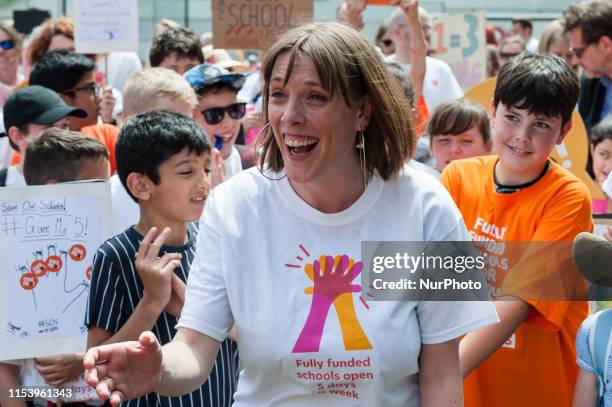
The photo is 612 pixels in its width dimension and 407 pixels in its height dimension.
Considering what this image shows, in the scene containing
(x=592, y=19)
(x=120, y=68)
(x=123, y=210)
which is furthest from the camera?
(x=120, y=68)

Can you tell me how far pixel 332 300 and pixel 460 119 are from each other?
8.83ft

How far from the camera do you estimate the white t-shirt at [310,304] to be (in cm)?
225

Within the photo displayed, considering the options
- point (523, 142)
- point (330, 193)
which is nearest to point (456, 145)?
point (523, 142)

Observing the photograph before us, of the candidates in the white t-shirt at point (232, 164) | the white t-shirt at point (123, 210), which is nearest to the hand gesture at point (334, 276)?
the white t-shirt at point (123, 210)

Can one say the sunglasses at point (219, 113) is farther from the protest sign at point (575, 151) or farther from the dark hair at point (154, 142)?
the protest sign at point (575, 151)

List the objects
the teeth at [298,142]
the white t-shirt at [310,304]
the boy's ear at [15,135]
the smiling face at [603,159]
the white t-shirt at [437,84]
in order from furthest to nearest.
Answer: the white t-shirt at [437,84]
the smiling face at [603,159]
the boy's ear at [15,135]
the teeth at [298,142]
the white t-shirt at [310,304]

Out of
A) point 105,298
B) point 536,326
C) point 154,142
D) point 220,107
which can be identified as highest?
point 154,142

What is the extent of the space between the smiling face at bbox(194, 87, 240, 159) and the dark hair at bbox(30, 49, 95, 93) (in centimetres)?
113

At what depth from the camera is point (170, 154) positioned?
3.50 m

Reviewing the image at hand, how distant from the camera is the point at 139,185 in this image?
3.48m

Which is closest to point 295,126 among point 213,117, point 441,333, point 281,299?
point 281,299

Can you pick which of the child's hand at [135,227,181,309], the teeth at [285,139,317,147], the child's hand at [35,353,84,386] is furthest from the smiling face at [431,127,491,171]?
the teeth at [285,139,317,147]

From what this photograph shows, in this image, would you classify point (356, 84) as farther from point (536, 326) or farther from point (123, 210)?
point (123, 210)

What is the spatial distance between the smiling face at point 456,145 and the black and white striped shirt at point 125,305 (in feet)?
6.73
